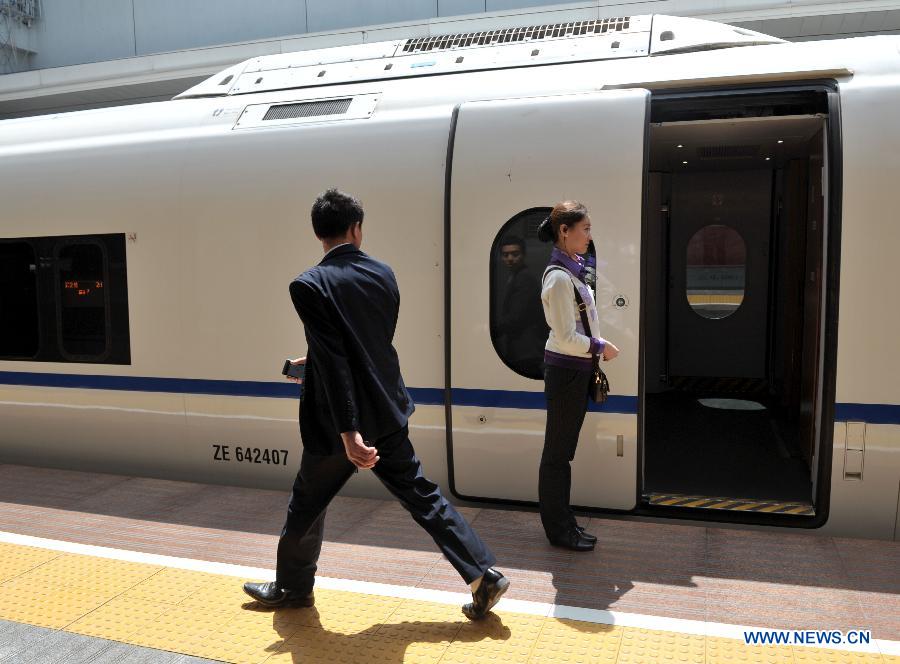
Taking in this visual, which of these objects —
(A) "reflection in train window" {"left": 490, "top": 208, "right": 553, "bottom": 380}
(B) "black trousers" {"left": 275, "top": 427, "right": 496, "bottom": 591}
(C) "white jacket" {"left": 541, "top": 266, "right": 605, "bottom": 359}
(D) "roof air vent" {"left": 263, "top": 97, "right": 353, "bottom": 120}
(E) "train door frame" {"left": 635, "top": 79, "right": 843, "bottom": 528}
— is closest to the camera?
(B) "black trousers" {"left": 275, "top": 427, "right": 496, "bottom": 591}

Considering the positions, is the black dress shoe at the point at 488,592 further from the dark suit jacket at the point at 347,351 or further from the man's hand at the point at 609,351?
the man's hand at the point at 609,351

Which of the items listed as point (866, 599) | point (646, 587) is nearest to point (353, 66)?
point (646, 587)

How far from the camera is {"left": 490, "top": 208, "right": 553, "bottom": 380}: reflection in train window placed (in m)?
4.45

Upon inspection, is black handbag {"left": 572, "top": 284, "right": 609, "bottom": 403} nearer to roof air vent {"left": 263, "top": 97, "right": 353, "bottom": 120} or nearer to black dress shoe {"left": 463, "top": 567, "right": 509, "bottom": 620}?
black dress shoe {"left": 463, "top": 567, "right": 509, "bottom": 620}

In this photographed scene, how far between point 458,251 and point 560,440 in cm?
129

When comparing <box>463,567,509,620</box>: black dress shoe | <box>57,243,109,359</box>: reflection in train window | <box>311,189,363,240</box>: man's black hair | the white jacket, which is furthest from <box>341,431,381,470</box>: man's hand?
<box>57,243,109,359</box>: reflection in train window

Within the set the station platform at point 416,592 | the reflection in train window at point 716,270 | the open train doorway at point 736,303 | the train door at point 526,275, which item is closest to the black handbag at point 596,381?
the train door at point 526,275

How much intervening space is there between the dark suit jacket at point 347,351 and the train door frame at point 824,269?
158 cm

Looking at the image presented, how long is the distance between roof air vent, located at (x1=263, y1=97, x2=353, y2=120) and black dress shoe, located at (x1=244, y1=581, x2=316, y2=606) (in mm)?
2960

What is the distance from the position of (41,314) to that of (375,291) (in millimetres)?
3727

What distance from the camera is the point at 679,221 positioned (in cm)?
868

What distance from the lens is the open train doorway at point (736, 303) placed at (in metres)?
4.55

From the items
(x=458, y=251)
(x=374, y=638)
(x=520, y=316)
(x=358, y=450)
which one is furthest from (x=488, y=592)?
(x=458, y=251)

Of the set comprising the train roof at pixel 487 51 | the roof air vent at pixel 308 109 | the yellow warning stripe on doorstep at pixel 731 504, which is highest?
the train roof at pixel 487 51
